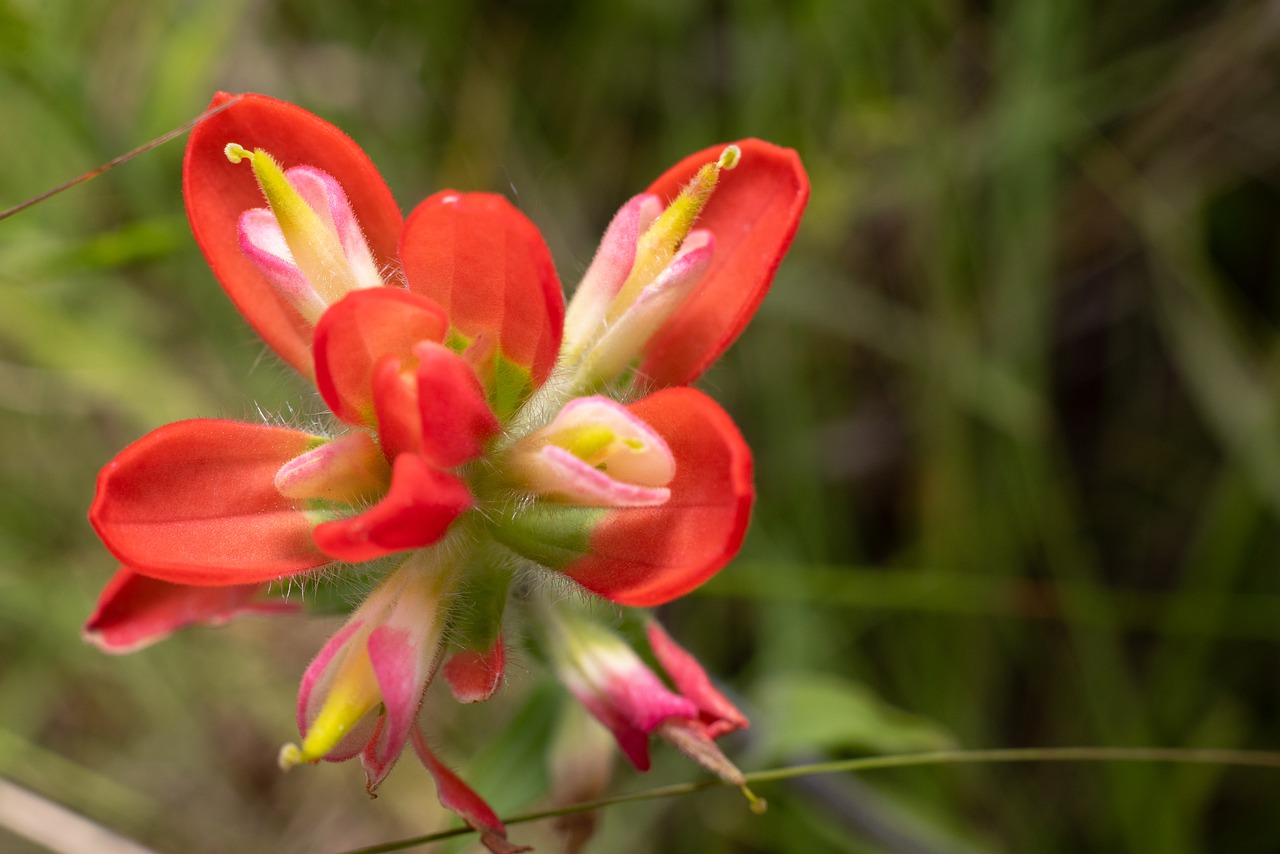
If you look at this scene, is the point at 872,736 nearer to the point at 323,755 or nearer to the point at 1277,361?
the point at 323,755

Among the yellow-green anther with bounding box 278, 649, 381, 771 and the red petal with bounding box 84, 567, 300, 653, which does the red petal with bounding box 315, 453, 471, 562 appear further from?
the red petal with bounding box 84, 567, 300, 653

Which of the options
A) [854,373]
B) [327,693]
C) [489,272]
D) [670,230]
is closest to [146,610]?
[327,693]

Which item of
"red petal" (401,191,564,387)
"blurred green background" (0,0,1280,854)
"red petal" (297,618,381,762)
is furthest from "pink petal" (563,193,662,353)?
"blurred green background" (0,0,1280,854)

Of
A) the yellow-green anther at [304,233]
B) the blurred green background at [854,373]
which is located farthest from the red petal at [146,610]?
the blurred green background at [854,373]

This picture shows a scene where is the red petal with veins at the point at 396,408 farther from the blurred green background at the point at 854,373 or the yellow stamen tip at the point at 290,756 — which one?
the blurred green background at the point at 854,373

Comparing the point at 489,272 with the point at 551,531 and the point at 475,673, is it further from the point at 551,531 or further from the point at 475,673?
the point at 475,673

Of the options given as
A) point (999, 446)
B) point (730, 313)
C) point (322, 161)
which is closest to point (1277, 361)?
point (999, 446)
